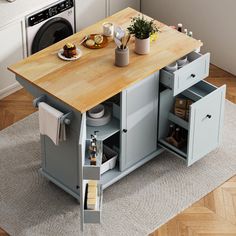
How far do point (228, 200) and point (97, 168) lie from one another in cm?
100

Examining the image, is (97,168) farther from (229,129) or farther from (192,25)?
(192,25)

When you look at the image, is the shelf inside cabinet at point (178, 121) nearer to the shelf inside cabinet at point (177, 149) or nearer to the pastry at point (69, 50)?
the shelf inside cabinet at point (177, 149)

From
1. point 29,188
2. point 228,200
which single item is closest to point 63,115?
point 29,188

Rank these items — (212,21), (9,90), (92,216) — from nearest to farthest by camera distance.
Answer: (92,216)
(9,90)
(212,21)

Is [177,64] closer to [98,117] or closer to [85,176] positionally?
[98,117]

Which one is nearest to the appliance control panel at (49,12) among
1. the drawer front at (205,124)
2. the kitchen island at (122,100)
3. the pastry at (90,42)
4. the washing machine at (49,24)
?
the washing machine at (49,24)

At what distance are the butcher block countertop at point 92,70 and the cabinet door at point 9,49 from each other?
67 cm

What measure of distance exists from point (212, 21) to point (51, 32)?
1.24 meters

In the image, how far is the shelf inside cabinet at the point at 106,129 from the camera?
5012 millimetres

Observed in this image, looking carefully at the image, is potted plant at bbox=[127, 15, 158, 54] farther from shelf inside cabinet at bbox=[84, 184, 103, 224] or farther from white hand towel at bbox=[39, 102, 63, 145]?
shelf inside cabinet at bbox=[84, 184, 103, 224]

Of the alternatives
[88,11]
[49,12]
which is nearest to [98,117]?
[49,12]

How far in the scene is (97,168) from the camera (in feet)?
15.4

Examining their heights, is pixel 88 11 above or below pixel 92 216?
above

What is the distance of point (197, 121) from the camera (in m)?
5.13
